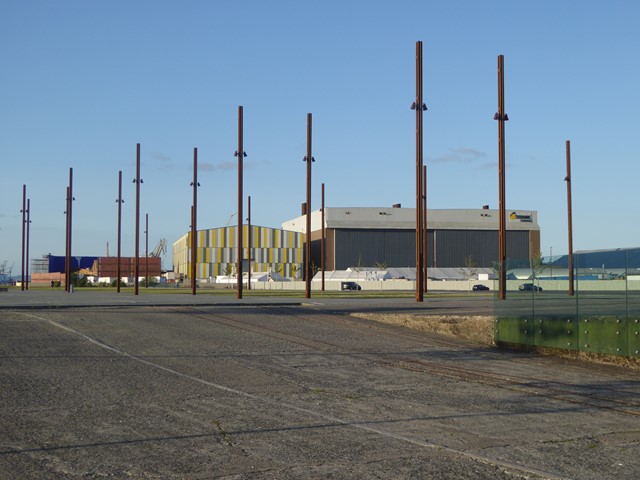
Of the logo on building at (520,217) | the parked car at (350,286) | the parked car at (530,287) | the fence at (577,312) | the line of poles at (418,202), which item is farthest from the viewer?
the logo on building at (520,217)

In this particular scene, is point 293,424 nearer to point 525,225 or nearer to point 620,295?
point 620,295

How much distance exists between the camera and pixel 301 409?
11359 mm

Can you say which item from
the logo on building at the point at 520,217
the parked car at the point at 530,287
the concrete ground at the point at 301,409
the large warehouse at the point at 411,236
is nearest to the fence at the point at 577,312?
the parked car at the point at 530,287

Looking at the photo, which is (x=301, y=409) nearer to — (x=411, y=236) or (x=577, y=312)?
(x=577, y=312)

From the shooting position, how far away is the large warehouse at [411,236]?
124 metres

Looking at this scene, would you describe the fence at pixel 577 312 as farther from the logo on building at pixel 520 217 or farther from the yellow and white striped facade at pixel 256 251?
the yellow and white striped facade at pixel 256 251

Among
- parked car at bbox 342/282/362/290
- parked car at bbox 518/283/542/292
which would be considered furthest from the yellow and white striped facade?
parked car at bbox 518/283/542/292

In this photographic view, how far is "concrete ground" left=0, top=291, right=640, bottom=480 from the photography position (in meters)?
8.10

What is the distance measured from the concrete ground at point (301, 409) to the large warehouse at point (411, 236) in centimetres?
10278

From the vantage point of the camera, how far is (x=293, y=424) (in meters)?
10.2

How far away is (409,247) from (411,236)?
216 cm

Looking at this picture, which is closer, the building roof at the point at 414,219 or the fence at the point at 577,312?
the fence at the point at 577,312

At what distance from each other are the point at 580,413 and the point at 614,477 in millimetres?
3785

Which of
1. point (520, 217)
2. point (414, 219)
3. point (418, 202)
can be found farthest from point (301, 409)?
point (520, 217)
